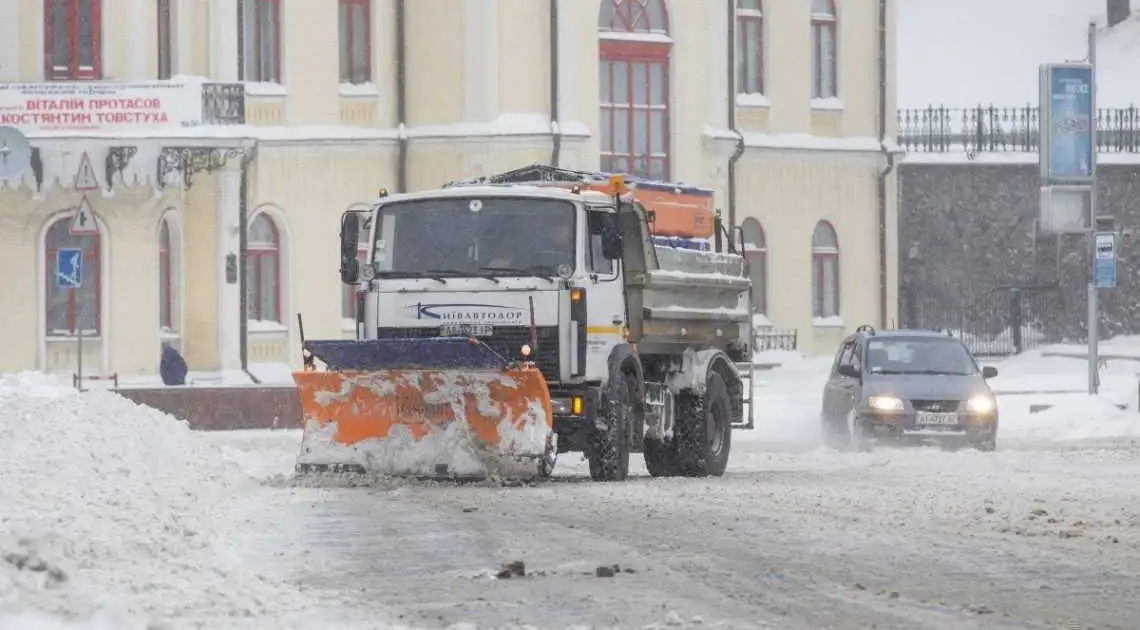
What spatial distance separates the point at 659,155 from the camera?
1940 inches

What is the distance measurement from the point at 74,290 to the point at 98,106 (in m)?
3.42

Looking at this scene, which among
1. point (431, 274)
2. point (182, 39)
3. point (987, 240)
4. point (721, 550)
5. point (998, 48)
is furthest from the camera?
point (998, 48)

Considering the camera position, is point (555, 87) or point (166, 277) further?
point (555, 87)

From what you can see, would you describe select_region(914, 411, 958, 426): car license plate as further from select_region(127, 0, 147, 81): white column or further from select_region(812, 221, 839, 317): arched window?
select_region(812, 221, 839, 317): arched window

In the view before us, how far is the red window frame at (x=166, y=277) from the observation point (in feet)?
149

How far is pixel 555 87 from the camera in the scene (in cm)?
4719

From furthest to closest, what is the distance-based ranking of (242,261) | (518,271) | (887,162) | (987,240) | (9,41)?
1. (987,240)
2. (887,162)
3. (242,261)
4. (9,41)
5. (518,271)

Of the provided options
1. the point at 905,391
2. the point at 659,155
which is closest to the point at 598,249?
the point at 905,391

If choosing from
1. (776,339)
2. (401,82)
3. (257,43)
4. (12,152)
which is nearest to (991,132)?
(776,339)

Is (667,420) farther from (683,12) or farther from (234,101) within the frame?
(683,12)

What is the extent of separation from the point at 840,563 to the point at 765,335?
128ft

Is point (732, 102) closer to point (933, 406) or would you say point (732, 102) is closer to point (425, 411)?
point (933, 406)

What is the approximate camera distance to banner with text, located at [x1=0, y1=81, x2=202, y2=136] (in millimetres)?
42688

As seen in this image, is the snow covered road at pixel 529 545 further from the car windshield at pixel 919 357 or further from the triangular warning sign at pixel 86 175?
the triangular warning sign at pixel 86 175
